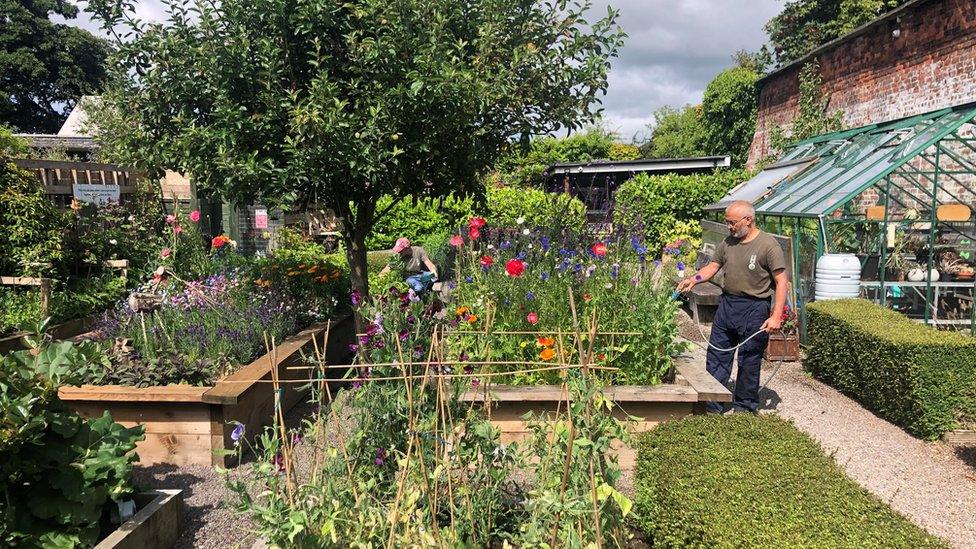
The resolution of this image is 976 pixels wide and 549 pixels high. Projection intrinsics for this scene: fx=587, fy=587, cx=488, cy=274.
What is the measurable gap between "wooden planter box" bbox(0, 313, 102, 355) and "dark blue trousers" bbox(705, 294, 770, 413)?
529 cm

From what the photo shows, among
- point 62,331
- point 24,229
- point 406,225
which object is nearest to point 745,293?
A: point 62,331

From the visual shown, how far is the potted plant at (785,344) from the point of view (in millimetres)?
6547

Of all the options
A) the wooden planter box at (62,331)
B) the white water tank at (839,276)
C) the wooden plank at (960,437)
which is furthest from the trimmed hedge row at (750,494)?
the wooden planter box at (62,331)

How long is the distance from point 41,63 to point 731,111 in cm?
3472

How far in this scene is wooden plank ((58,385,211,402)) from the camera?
3713 millimetres

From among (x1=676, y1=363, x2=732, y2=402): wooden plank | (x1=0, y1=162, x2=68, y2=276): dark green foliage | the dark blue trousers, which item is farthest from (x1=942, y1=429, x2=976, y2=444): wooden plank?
(x1=0, y1=162, x2=68, y2=276): dark green foliage

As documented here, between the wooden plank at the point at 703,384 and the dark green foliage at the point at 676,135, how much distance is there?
26.2m

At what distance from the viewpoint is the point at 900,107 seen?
34.1ft

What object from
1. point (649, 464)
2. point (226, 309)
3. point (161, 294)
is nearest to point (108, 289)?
point (161, 294)

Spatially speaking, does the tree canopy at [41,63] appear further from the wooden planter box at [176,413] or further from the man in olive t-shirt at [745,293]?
the man in olive t-shirt at [745,293]

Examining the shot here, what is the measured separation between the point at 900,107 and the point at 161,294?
11.9m

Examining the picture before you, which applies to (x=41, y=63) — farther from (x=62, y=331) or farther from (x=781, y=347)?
(x=781, y=347)

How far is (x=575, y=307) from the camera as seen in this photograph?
3.86 m

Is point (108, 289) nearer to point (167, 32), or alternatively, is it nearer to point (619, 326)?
point (167, 32)
